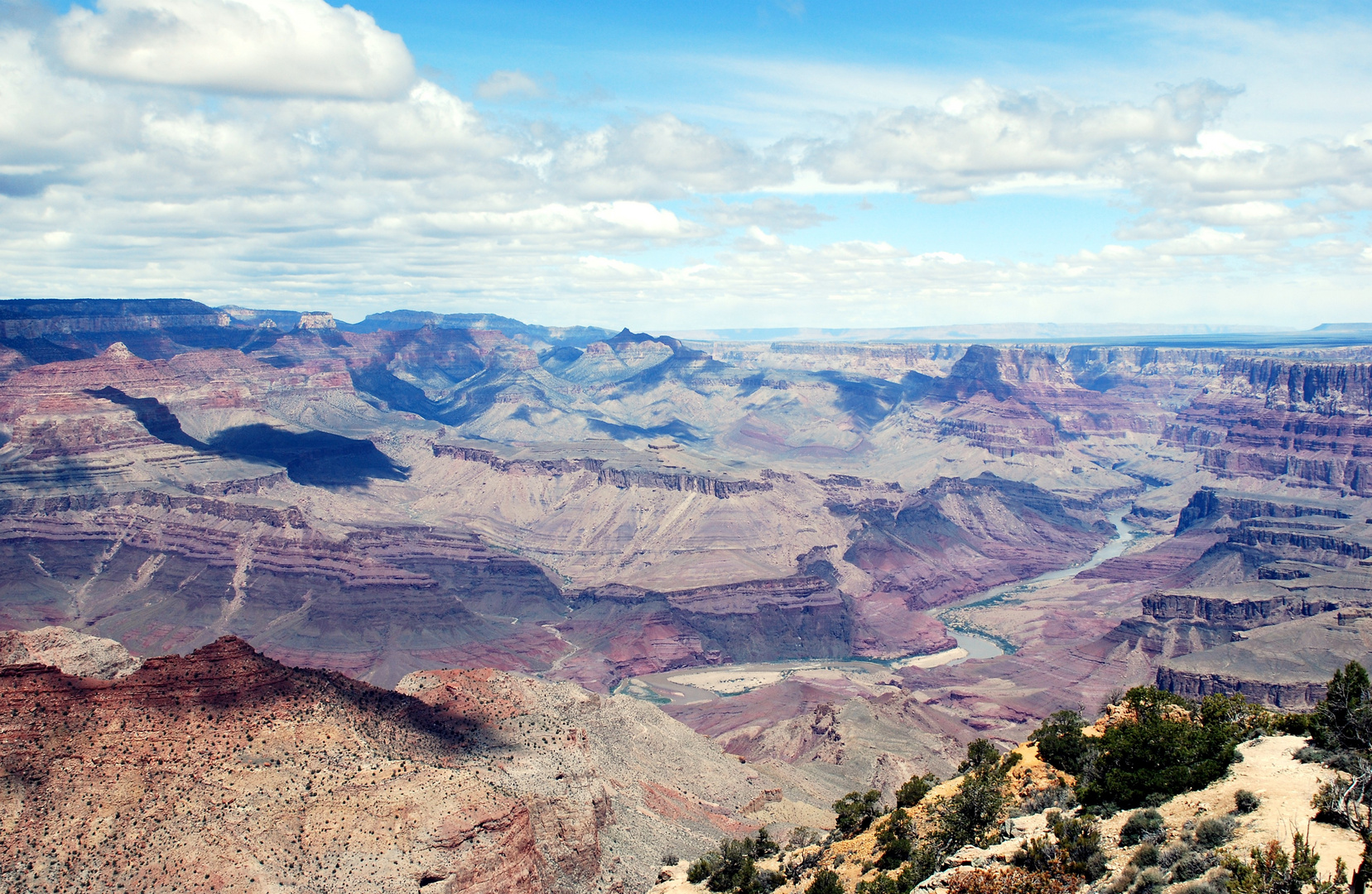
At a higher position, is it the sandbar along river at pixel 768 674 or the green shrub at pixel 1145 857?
the green shrub at pixel 1145 857

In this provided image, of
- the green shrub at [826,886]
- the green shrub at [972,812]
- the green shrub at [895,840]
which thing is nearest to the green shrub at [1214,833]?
the green shrub at [972,812]

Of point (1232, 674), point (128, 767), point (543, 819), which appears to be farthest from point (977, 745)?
point (1232, 674)

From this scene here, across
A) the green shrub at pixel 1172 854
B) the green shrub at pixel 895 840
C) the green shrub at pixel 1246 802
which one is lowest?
the green shrub at pixel 895 840

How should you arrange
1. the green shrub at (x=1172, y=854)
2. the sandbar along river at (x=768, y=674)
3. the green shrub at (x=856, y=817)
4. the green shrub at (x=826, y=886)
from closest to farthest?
1. the green shrub at (x=1172, y=854)
2. the green shrub at (x=826, y=886)
3. the green shrub at (x=856, y=817)
4. the sandbar along river at (x=768, y=674)

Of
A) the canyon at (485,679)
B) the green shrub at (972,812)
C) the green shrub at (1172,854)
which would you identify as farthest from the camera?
the canyon at (485,679)

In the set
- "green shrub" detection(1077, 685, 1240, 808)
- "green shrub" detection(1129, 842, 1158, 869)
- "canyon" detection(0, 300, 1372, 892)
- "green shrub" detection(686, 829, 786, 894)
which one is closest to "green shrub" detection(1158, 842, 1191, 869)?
"green shrub" detection(1129, 842, 1158, 869)

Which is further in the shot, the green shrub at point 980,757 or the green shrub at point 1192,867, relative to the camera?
the green shrub at point 980,757

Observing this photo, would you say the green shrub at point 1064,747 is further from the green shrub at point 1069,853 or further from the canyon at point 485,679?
the canyon at point 485,679
